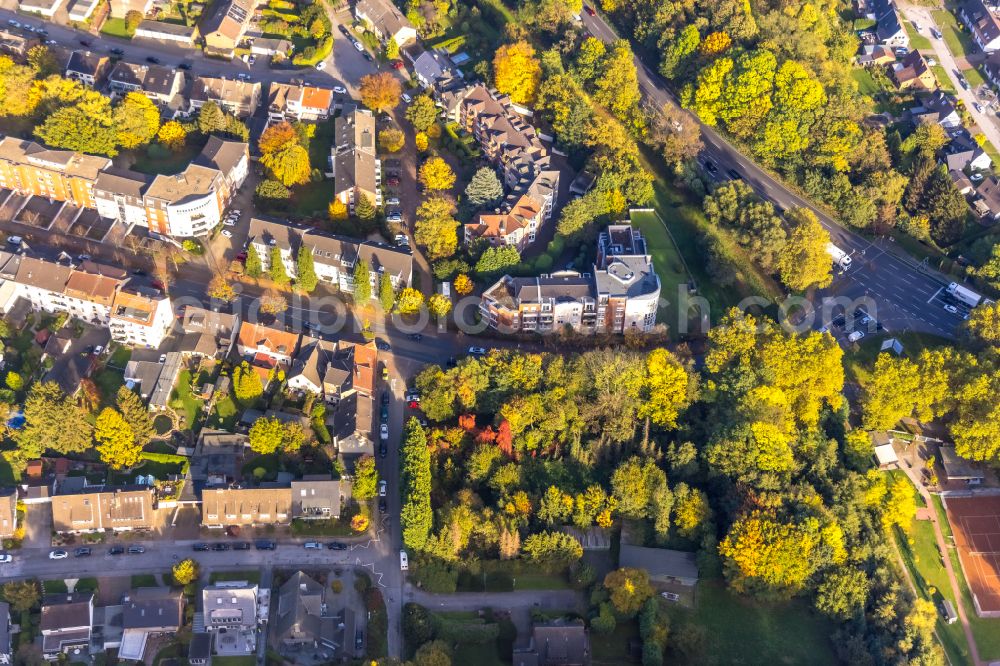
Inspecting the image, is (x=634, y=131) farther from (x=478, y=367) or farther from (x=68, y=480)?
(x=68, y=480)

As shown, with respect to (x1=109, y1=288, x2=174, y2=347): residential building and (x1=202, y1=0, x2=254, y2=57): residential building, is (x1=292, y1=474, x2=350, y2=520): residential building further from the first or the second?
(x1=202, y1=0, x2=254, y2=57): residential building

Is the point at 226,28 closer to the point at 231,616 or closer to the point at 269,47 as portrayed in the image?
the point at 269,47

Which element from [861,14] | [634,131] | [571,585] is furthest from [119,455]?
[861,14]

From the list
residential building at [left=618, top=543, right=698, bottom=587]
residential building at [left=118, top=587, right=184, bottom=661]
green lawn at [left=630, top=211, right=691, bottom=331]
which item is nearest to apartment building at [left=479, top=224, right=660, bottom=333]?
green lawn at [left=630, top=211, right=691, bottom=331]

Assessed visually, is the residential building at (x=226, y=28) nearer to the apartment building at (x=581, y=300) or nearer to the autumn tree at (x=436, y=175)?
the autumn tree at (x=436, y=175)

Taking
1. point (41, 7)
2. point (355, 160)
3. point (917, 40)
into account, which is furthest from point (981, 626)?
point (41, 7)

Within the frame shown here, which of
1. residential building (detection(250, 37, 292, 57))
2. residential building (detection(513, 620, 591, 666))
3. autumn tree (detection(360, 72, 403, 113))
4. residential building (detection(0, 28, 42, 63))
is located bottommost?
residential building (detection(513, 620, 591, 666))

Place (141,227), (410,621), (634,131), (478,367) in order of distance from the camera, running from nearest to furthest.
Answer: (410,621), (478,367), (141,227), (634,131)

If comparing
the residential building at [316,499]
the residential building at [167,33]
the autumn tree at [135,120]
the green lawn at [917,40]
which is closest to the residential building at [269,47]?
the residential building at [167,33]
